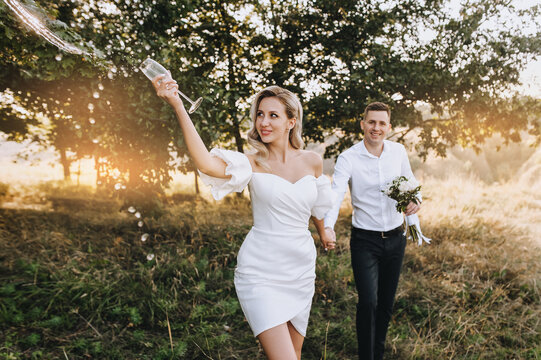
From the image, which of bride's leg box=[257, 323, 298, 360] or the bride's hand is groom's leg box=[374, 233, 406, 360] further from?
the bride's hand

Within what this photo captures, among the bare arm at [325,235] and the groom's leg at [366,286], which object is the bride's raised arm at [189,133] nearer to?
the bare arm at [325,235]

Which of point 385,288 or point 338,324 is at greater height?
point 385,288

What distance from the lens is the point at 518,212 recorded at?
998cm

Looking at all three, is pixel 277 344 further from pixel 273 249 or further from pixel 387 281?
pixel 387 281

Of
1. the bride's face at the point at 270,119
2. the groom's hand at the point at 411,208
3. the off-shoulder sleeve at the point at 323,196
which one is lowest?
the groom's hand at the point at 411,208

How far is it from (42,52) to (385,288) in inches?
175

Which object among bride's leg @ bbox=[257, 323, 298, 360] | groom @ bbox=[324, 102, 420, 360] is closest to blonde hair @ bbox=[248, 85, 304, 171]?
groom @ bbox=[324, 102, 420, 360]

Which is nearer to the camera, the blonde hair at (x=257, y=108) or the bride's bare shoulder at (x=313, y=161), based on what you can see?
the blonde hair at (x=257, y=108)

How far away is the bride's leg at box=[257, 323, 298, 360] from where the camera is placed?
2.05 m

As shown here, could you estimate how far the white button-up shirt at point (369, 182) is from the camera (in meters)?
3.29

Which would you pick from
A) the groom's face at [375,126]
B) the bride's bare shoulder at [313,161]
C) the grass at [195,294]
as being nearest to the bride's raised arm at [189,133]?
the bride's bare shoulder at [313,161]

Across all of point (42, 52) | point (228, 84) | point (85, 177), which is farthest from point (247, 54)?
point (85, 177)

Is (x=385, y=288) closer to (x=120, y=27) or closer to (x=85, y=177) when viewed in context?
(x=120, y=27)

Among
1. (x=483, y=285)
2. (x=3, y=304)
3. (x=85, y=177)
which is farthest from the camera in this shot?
(x=85, y=177)
